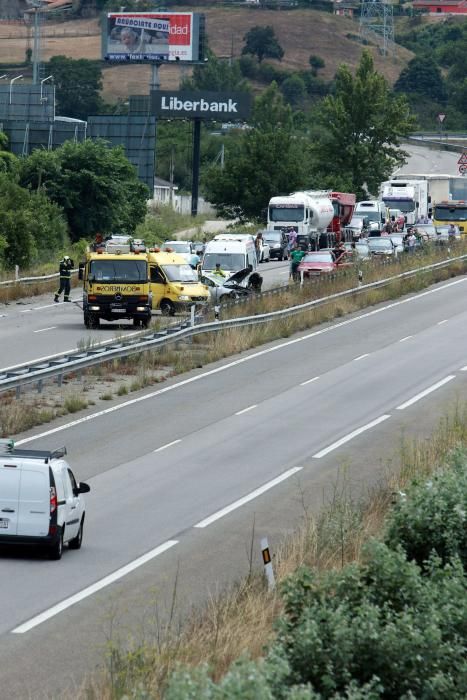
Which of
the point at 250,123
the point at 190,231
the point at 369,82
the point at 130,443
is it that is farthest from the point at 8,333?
the point at 250,123

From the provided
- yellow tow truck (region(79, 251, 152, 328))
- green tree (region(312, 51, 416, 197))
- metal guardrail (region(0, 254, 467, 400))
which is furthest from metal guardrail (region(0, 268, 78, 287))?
green tree (region(312, 51, 416, 197))

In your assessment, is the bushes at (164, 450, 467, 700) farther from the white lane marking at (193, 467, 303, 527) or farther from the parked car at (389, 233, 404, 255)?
the parked car at (389, 233, 404, 255)

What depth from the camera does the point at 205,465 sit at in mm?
24312

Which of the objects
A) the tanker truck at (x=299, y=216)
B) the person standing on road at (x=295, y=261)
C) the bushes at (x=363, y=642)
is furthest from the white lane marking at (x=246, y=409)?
the tanker truck at (x=299, y=216)

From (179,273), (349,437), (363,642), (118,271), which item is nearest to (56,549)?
(363,642)

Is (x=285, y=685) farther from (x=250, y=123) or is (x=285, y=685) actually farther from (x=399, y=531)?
(x=250, y=123)

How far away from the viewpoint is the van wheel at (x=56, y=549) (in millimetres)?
17094

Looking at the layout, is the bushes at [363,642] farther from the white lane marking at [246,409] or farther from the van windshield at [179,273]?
the van windshield at [179,273]

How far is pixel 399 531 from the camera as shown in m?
12.5

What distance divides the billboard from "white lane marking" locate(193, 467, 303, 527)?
4162 inches

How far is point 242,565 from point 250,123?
557 ft

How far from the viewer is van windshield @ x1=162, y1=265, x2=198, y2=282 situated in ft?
152

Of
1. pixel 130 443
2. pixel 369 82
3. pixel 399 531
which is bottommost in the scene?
pixel 130 443

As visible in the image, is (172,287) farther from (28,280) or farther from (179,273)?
(28,280)
